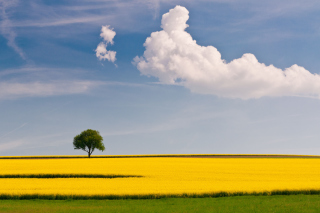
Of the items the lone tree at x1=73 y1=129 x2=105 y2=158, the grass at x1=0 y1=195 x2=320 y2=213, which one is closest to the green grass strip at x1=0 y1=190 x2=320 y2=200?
the grass at x1=0 y1=195 x2=320 y2=213

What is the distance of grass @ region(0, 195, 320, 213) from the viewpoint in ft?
58.6

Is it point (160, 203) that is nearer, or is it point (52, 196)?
point (160, 203)

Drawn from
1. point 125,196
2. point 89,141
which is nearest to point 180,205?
point 125,196

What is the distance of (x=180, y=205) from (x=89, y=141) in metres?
86.7

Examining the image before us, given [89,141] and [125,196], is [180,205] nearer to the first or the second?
[125,196]

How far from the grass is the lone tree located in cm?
8208

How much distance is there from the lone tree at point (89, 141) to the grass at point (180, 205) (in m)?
82.1

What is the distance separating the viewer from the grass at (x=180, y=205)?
17853 mm

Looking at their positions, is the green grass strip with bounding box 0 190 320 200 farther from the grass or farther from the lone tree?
the lone tree

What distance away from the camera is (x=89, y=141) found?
103m

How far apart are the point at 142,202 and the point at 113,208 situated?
2.61 m

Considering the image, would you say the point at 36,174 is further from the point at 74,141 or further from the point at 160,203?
the point at 74,141

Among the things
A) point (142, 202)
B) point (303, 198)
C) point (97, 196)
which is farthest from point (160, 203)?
point (303, 198)

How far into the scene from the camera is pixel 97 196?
864 inches
